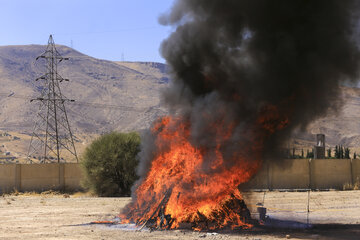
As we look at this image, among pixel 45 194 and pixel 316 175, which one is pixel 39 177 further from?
pixel 316 175

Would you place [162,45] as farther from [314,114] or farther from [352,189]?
[352,189]

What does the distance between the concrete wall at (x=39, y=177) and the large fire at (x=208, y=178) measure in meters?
24.3

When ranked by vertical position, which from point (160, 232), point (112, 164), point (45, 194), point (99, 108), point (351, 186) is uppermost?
point (99, 108)

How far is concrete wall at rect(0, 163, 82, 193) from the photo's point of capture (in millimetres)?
39188

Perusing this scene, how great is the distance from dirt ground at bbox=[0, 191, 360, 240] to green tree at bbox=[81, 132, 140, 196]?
21.2 feet

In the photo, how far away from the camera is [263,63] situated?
1628 cm

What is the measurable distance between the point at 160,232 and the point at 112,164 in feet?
61.1

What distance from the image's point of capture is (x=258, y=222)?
1722cm

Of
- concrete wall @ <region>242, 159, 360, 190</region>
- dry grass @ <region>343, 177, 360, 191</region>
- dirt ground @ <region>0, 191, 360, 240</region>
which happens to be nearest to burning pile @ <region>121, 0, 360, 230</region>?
dirt ground @ <region>0, 191, 360, 240</region>

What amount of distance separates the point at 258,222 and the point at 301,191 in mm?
22533

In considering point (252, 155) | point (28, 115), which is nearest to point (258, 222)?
point (252, 155)

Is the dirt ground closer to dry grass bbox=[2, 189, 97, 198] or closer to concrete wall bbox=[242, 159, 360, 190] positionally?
dry grass bbox=[2, 189, 97, 198]

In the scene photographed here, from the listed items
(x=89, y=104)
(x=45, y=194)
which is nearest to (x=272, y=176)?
(x=45, y=194)

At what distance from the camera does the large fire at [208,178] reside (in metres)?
16.2
